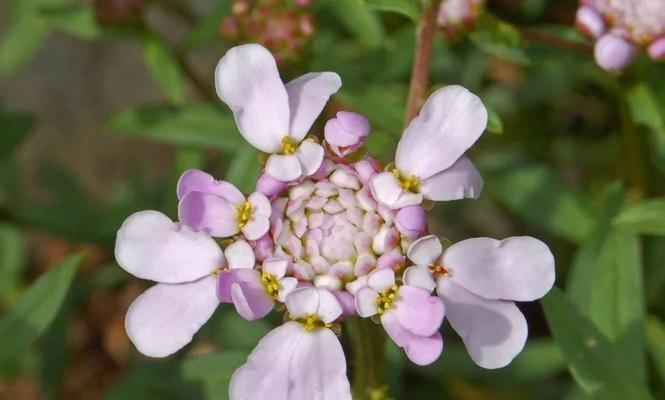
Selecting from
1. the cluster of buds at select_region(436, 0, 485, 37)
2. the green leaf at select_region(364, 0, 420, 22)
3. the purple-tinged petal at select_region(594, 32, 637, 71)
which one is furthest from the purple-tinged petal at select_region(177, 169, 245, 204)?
the purple-tinged petal at select_region(594, 32, 637, 71)

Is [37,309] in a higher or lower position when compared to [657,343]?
higher

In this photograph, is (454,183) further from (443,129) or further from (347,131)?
(347,131)

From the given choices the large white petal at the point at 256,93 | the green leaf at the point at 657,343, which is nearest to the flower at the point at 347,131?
the large white petal at the point at 256,93

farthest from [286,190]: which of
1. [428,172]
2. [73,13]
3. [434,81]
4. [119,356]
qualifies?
[119,356]

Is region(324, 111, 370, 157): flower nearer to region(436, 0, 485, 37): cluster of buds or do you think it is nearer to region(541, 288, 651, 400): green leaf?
region(541, 288, 651, 400): green leaf

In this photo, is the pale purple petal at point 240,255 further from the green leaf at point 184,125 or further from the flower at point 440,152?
the green leaf at point 184,125

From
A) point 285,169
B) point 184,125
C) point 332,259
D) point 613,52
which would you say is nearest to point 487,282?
point 332,259

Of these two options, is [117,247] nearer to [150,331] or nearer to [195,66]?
[150,331]
